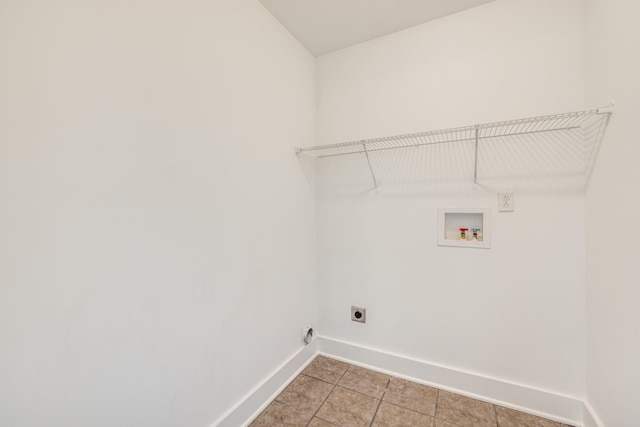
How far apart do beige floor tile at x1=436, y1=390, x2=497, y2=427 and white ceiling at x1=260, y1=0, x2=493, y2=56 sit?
2372 millimetres

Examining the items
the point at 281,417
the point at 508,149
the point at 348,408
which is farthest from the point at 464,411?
the point at 508,149

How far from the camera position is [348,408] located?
151cm

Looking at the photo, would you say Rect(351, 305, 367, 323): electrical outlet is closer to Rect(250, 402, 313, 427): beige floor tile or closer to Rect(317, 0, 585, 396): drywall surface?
Rect(317, 0, 585, 396): drywall surface

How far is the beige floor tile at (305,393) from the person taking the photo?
5.02 ft

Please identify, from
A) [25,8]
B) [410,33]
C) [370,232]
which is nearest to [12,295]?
[25,8]

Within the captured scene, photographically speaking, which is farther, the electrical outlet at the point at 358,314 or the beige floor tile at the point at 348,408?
the electrical outlet at the point at 358,314

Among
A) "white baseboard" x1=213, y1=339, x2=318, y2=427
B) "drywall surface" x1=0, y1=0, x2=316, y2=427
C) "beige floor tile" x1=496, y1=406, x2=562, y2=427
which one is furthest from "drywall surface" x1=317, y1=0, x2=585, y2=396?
"drywall surface" x1=0, y1=0, x2=316, y2=427

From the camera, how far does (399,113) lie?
178 centimetres

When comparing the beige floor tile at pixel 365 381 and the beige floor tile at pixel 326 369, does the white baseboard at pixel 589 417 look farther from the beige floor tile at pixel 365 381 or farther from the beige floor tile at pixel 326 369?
the beige floor tile at pixel 326 369

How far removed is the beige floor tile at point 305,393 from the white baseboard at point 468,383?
1.04 feet

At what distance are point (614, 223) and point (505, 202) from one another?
0.45m

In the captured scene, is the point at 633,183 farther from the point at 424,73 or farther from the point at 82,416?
the point at 82,416

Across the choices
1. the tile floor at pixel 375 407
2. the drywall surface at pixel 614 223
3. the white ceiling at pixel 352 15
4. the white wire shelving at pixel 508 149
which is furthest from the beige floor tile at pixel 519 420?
the white ceiling at pixel 352 15

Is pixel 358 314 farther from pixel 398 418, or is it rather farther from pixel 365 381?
pixel 398 418
